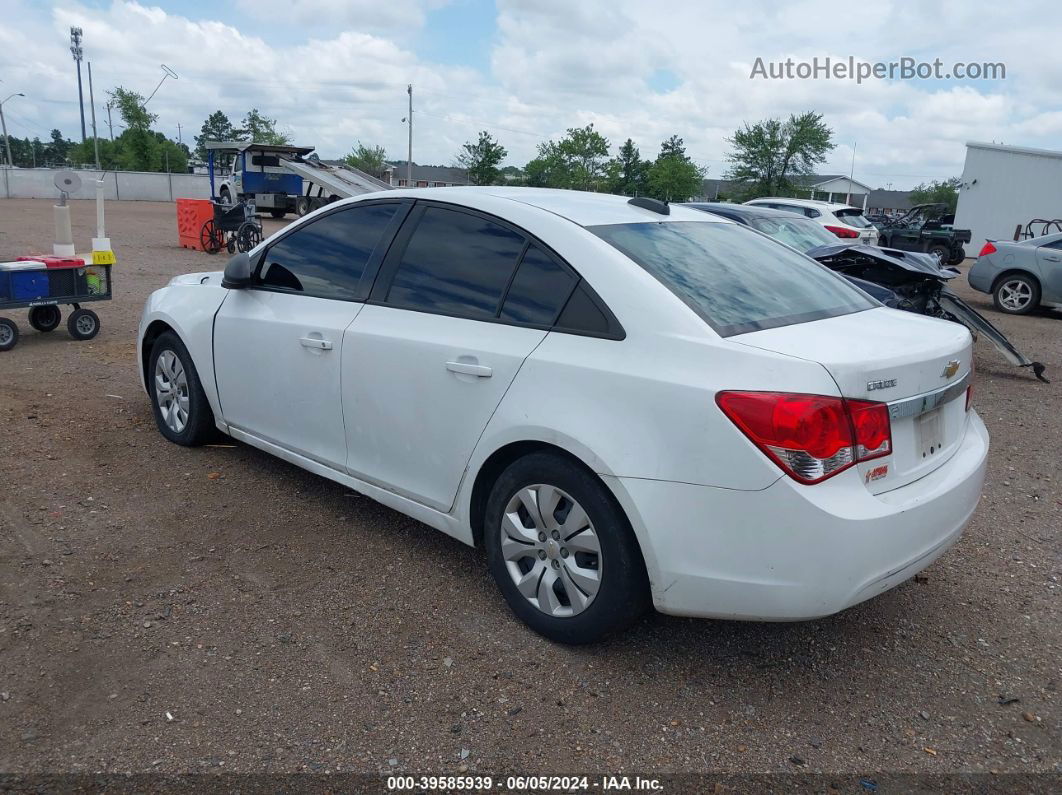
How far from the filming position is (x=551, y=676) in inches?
118

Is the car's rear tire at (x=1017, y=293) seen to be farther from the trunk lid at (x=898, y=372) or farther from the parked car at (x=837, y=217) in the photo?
the trunk lid at (x=898, y=372)

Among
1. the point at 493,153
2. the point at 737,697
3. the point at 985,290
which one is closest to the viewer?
the point at 737,697

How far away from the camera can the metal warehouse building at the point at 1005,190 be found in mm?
31766

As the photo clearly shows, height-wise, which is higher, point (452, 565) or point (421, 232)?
point (421, 232)

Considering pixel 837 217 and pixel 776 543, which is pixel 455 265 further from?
pixel 837 217

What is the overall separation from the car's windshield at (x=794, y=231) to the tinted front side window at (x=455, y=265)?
777cm

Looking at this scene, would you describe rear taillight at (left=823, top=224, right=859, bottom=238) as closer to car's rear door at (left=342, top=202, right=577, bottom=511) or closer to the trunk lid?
the trunk lid

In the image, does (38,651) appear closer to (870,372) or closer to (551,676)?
(551,676)

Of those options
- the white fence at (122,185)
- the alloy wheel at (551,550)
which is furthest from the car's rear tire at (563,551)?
the white fence at (122,185)

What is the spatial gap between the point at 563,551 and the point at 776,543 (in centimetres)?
78

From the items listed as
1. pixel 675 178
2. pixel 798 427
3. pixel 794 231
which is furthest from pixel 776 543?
pixel 675 178

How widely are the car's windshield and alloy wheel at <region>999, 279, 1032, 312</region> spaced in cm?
437

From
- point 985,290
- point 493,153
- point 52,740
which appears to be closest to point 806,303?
point 52,740

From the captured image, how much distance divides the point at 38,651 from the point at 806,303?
10.3ft
